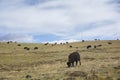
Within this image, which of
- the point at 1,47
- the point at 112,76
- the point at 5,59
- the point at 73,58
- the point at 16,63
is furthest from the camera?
the point at 1,47

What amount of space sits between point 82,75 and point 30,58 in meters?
32.2

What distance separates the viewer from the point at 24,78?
3222cm

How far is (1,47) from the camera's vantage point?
80.6 meters

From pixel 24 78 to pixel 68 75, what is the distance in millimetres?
4681

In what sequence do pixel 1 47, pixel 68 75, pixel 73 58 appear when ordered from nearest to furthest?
pixel 68 75
pixel 73 58
pixel 1 47

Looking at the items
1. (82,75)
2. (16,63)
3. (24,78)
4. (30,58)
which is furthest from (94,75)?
(30,58)

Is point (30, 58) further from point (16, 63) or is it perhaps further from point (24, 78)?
point (24, 78)

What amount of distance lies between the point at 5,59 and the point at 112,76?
3509 centimetres

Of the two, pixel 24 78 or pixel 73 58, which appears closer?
pixel 24 78

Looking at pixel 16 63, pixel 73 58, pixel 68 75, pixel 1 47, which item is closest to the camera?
pixel 68 75

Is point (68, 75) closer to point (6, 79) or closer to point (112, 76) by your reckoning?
point (112, 76)

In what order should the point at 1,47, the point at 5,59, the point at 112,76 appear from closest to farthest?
the point at 112,76, the point at 5,59, the point at 1,47

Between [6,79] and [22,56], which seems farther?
[22,56]

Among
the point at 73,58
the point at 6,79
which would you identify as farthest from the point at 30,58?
the point at 6,79
